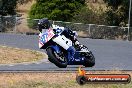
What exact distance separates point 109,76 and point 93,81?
241 mm

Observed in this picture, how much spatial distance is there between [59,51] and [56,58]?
11 centimetres

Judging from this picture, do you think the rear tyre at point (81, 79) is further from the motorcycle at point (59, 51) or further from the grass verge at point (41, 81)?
the grass verge at point (41, 81)

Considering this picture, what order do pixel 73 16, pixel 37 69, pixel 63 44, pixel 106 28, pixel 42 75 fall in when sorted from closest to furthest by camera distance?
pixel 63 44 → pixel 42 75 → pixel 37 69 → pixel 106 28 → pixel 73 16

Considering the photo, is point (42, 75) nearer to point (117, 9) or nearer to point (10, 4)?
point (117, 9)

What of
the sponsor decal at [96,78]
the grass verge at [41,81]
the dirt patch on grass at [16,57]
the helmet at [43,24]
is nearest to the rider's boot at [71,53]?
the sponsor decal at [96,78]

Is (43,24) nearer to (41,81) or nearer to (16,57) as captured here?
(41,81)

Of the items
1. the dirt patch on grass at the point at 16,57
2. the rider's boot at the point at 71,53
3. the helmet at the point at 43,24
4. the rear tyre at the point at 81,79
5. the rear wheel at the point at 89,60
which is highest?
the helmet at the point at 43,24

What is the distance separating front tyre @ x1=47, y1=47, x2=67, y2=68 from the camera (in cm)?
663

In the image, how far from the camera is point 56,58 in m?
6.70

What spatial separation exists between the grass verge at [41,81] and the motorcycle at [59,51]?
10.7 ft

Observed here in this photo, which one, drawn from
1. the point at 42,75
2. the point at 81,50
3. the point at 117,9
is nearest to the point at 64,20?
the point at 117,9

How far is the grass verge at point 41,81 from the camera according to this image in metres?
11.4

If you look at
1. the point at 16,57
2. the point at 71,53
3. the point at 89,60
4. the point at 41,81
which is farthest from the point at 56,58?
the point at 16,57

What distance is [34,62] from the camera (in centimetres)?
1895
